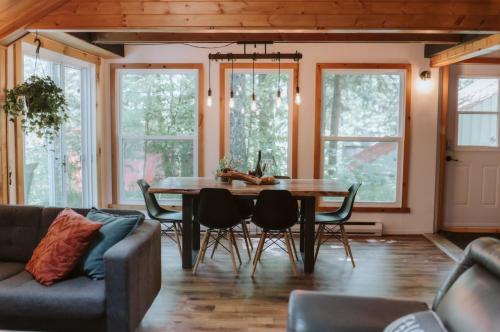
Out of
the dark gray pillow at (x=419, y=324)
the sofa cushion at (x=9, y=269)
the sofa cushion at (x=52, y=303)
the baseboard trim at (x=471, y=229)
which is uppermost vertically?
the dark gray pillow at (x=419, y=324)

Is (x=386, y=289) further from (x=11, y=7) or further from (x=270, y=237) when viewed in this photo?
(x=11, y=7)

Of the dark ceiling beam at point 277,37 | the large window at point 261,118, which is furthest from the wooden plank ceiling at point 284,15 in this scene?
the large window at point 261,118

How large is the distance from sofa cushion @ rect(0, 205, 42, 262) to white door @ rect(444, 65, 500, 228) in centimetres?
495

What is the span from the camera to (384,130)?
5.61 meters

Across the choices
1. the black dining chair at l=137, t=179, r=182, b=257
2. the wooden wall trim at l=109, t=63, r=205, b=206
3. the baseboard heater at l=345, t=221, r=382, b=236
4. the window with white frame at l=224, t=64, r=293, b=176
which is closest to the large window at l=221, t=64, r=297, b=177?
the window with white frame at l=224, t=64, r=293, b=176

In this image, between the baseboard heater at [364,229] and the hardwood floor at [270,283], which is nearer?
the hardwood floor at [270,283]

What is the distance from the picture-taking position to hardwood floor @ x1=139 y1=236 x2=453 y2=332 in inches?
121

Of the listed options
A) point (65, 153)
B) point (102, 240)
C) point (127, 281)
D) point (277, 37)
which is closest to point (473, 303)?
point (127, 281)

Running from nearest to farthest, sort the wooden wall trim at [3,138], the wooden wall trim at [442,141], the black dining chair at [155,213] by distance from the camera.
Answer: the wooden wall trim at [3,138]
the black dining chair at [155,213]
the wooden wall trim at [442,141]

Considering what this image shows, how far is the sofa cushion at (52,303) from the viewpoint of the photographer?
244cm

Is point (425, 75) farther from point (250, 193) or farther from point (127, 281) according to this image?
point (127, 281)

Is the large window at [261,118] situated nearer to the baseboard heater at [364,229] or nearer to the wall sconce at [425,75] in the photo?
the baseboard heater at [364,229]

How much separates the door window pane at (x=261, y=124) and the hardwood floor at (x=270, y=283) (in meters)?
1.32

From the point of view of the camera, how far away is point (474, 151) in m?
5.68
